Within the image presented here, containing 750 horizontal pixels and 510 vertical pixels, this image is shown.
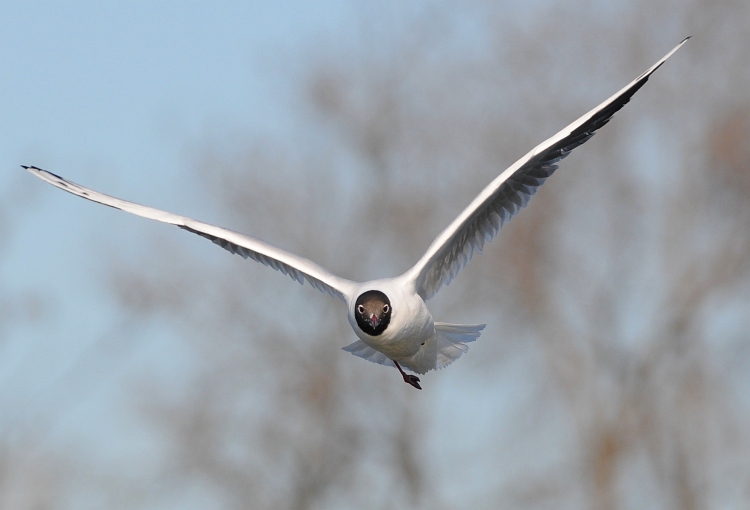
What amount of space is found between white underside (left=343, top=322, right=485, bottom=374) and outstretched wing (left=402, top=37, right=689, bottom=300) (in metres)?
0.29

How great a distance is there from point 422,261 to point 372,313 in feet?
1.68

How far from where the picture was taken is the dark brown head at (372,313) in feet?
25.8

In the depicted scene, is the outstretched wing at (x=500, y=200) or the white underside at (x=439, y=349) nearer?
the outstretched wing at (x=500, y=200)

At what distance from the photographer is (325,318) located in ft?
57.7

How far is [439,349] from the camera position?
8.93 meters

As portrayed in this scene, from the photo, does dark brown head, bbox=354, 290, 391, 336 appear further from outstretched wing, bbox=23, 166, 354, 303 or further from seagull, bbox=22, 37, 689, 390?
outstretched wing, bbox=23, 166, 354, 303

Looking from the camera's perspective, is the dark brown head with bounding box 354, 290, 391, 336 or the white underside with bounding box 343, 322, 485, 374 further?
the white underside with bounding box 343, 322, 485, 374

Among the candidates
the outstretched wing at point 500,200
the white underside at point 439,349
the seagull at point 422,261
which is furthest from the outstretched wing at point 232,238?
the outstretched wing at point 500,200

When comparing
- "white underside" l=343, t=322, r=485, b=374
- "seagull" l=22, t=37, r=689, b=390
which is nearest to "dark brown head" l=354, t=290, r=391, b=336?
"seagull" l=22, t=37, r=689, b=390

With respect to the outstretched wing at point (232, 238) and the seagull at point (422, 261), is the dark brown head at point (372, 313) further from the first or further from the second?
the outstretched wing at point (232, 238)

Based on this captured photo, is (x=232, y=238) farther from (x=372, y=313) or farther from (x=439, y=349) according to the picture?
(x=439, y=349)

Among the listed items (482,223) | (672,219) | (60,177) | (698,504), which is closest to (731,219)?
(672,219)

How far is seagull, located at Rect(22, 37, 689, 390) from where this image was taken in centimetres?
793

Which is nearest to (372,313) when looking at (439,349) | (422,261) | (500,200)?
(422,261)
